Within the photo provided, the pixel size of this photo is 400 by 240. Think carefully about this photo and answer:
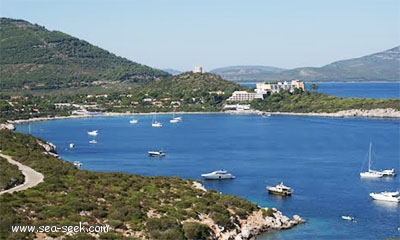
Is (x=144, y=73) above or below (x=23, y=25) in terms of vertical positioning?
below

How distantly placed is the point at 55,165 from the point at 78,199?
8.76 m

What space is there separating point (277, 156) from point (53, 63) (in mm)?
116825

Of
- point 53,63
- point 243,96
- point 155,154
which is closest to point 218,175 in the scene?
point 155,154

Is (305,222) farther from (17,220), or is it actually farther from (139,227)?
(17,220)

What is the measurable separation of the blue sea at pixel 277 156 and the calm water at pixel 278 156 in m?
0.06

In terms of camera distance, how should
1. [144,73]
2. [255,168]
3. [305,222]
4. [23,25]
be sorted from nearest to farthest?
1. [305,222]
2. [255,168]
3. [144,73]
4. [23,25]

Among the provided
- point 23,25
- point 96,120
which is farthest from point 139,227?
point 23,25

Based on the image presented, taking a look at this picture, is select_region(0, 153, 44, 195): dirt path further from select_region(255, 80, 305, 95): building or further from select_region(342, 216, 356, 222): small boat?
select_region(255, 80, 305, 95): building

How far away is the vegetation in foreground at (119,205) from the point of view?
76.7ft

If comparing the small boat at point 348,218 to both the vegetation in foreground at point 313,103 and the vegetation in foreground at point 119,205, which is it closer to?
the vegetation in foreground at point 119,205

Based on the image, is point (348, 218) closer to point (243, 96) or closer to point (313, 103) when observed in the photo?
point (313, 103)

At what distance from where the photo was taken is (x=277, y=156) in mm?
55156

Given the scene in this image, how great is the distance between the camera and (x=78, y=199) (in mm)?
26031

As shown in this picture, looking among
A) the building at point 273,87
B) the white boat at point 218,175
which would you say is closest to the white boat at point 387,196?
the white boat at point 218,175
